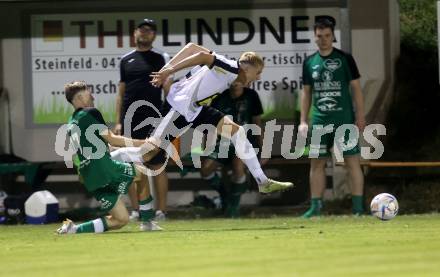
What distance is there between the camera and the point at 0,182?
61.4 feet

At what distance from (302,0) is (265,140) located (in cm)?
209

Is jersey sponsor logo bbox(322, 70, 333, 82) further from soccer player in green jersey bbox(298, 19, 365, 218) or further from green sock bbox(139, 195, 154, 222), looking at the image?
green sock bbox(139, 195, 154, 222)

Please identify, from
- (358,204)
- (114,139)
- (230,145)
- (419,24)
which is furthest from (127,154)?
(419,24)

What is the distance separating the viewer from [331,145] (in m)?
15.9

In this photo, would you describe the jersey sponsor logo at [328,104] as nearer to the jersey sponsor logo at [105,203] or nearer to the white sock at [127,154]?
the white sock at [127,154]

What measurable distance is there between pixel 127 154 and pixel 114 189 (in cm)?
91

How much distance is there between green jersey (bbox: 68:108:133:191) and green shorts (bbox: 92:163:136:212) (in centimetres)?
1

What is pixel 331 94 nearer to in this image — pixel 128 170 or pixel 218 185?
pixel 218 185

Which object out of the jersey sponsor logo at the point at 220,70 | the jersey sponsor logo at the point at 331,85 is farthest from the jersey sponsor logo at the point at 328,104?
the jersey sponsor logo at the point at 220,70

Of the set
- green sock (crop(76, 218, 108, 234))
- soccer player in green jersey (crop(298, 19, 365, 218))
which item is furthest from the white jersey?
soccer player in green jersey (crop(298, 19, 365, 218))

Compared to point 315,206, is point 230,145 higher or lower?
higher

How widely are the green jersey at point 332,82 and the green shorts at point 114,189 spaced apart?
12.4 feet

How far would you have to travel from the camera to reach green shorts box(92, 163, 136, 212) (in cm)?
1280

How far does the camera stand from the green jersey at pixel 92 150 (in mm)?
12562
